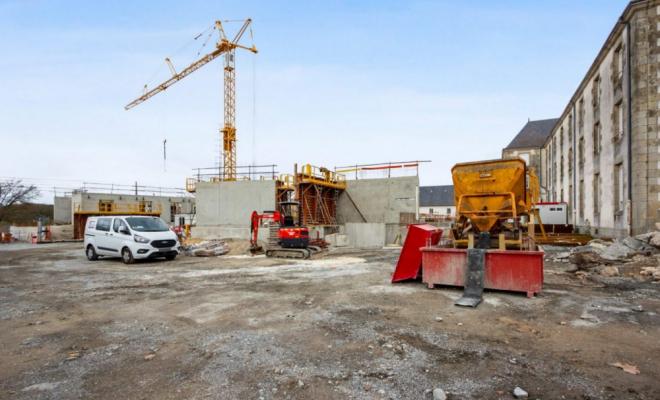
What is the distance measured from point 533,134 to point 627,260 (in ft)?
145

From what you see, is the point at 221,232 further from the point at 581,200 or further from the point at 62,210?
the point at 62,210

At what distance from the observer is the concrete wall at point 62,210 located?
4244 cm

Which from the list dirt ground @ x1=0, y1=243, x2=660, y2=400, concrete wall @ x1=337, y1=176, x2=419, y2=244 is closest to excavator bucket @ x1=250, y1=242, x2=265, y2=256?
dirt ground @ x1=0, y1=243, x2=660, y2=400

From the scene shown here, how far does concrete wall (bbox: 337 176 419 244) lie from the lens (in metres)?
27.2

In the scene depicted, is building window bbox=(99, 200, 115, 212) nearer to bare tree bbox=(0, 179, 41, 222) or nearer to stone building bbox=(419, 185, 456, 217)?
bare tree bbox=(0, 179, 41, 222)

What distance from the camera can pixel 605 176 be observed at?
17.6 metres

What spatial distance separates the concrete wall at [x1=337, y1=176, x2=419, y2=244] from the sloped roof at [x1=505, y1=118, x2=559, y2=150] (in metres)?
29.2

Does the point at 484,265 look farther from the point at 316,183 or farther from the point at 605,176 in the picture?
the point at 316,183

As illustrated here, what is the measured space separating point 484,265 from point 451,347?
3542 mm

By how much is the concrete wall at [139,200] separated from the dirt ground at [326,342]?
112 feet

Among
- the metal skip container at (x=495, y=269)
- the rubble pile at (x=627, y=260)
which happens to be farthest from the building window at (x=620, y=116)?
the metal skip container at (x=495, y=269)

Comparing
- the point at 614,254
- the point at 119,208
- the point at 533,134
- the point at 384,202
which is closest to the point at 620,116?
the point at 614,254

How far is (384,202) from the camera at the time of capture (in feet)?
92.3

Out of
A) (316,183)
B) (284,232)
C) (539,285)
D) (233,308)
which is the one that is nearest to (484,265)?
(539,285)
